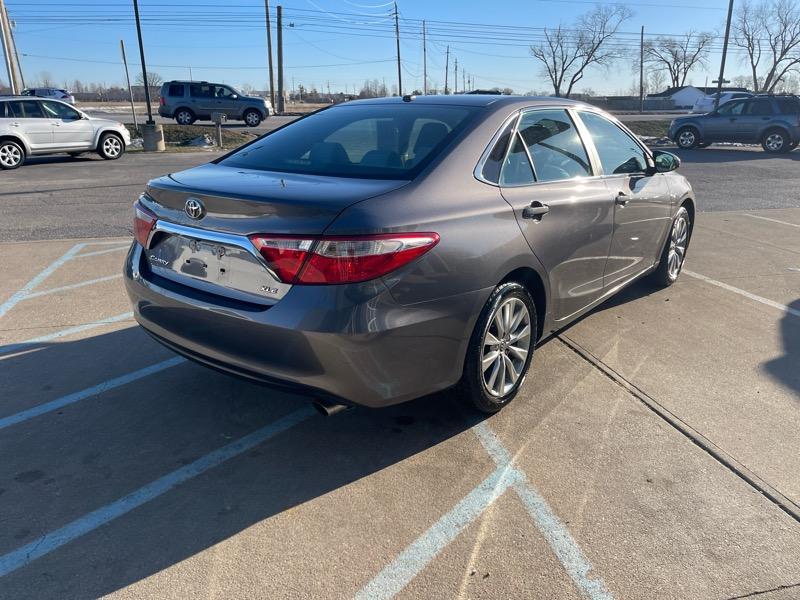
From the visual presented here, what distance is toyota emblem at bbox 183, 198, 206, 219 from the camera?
2.79 m

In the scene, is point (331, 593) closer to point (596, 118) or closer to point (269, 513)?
point (269, 513)

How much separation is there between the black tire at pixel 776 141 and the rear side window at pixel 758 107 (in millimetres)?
701

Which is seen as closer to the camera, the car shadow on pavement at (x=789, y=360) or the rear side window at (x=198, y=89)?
the car shadow on pavement at (x=789, y=360)

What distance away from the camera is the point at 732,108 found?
21578 millimetres

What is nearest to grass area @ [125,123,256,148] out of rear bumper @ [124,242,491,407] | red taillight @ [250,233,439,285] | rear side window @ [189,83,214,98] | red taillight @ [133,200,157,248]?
rear side window @ [189,83,214,98]

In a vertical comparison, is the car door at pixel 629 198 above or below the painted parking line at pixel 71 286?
above

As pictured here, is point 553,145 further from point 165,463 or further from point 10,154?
point 10,154

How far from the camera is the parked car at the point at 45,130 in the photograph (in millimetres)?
14438

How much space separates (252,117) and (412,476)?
1125 inches

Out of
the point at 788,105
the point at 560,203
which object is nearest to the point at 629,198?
the point at 560,203

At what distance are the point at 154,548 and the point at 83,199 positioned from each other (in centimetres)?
961

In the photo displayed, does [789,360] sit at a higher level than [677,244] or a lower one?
lower

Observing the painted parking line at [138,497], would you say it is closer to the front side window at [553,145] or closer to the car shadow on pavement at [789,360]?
the front side window at [553,145]

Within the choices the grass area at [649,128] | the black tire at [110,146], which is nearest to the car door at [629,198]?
the black tire at [110,146]
